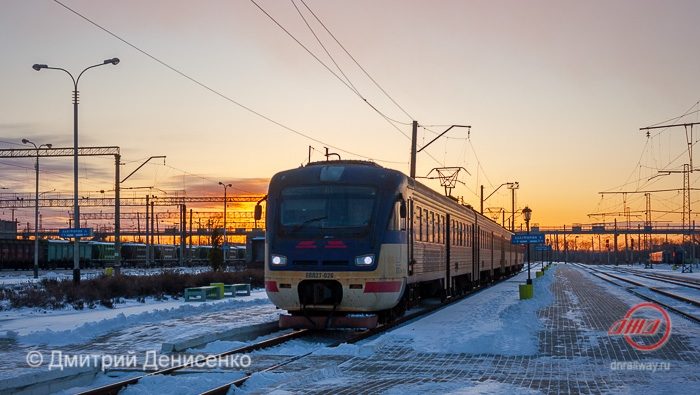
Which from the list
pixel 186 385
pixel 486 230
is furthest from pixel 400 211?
pixel 486 230

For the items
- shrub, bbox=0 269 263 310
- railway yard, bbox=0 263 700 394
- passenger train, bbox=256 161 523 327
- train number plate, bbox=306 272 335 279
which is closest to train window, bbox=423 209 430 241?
railway yard, bbox=0 263 700 394

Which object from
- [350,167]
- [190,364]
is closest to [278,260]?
[350,167]

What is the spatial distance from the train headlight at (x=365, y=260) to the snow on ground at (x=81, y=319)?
6043 millimetres

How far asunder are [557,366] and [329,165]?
754 cm

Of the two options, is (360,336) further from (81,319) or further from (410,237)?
(81,319)

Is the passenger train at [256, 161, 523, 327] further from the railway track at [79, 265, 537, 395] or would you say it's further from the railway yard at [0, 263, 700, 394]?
the railway yard at [0, 263, 700, 394]

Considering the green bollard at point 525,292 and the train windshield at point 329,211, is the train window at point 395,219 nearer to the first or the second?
the train windshield at point 329,211

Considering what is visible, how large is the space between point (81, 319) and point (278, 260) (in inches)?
290

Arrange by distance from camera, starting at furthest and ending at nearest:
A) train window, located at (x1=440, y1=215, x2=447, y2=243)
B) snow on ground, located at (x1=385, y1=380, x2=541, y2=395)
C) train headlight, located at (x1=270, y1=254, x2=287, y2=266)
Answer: train window, located at (x1=440, y1=215, x2=447, y2=243) < train headlight, located at (x1=270, y1=254, x2=287, y2=266) < snow on ground, located at (x1=385, y1=380, x2=541, y2=395)

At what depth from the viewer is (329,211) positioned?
16156 millimetres

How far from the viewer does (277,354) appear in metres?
13.4

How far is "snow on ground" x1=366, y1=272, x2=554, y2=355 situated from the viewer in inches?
525

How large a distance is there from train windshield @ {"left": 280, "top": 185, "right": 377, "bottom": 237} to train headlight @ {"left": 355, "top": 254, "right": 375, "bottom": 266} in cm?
52

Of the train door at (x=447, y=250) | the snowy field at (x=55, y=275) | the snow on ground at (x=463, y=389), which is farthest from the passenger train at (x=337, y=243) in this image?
the snowy field at (x=55, y=275)
